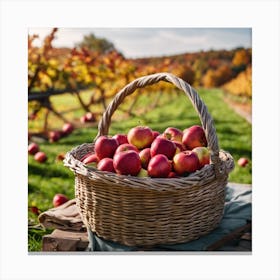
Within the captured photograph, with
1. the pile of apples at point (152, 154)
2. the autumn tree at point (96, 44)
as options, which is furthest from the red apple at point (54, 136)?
the pile of apples at point (152, 154)

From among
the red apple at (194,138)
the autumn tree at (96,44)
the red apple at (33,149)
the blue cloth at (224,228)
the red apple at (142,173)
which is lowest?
the blue cloth at (224,228)

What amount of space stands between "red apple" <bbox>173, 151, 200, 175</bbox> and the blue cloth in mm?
265

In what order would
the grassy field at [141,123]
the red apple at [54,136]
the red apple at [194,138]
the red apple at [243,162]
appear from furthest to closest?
the red apple at [54,136], the red apple at [243,162], the grassy field at [141,123], the red apple at [194,138]

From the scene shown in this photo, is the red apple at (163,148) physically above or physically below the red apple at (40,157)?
above

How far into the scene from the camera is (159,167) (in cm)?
164

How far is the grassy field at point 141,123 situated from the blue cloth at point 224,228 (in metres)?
0.89

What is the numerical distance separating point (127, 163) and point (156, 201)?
16 cm

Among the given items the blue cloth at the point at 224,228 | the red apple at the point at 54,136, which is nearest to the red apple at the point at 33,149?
the red apple at the point at 54,136

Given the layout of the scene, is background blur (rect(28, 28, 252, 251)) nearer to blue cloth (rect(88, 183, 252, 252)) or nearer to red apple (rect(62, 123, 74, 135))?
red apple (rect(62, 123, 74, 135))

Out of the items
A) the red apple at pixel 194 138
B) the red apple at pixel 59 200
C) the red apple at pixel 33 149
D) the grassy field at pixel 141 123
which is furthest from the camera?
the red apple at pixel 33 149

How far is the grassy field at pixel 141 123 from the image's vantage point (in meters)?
3.09

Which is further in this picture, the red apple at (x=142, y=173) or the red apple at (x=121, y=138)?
the red apple at (x=121, y=138)

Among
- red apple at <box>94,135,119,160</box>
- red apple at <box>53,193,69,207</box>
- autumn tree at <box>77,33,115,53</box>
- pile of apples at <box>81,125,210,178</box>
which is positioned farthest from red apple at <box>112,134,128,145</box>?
autumn tree at <box>77,33,115,53</box>

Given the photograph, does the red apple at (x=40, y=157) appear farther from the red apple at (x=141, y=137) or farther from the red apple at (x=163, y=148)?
the red apple at (x=163, y=148)
